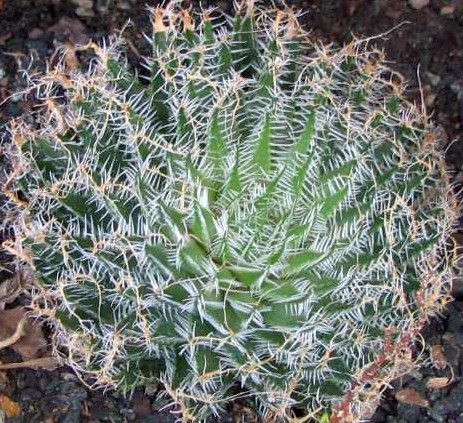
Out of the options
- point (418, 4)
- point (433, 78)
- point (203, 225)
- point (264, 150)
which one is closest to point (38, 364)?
point (203, 225)

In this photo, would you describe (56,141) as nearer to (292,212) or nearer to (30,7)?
(292,212)

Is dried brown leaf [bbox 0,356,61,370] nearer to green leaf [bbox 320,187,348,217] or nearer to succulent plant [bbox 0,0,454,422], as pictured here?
succulent plant [bbox 0,0,454,422]

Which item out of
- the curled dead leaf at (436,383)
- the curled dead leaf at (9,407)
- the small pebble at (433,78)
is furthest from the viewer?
the small pebble at (433,78)

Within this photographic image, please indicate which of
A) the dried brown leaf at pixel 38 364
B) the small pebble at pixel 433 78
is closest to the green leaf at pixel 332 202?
the dried brown leaf at pixel 38 364

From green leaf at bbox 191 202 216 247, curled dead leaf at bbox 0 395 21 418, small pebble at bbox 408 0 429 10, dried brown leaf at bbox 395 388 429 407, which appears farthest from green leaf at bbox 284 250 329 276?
small pebble at bbox 408 0 429 10

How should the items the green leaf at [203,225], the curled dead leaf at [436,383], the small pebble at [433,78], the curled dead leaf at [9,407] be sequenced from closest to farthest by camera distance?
the green leaf at [203,225], the curled dead leaf at [9,407], the curled dead leaf at [436,383], the small pebble at [433,78]

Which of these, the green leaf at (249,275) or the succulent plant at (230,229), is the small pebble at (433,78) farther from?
the green leaf at (249,275)

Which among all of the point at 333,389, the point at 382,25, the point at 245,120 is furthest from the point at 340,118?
the point at 382,25
